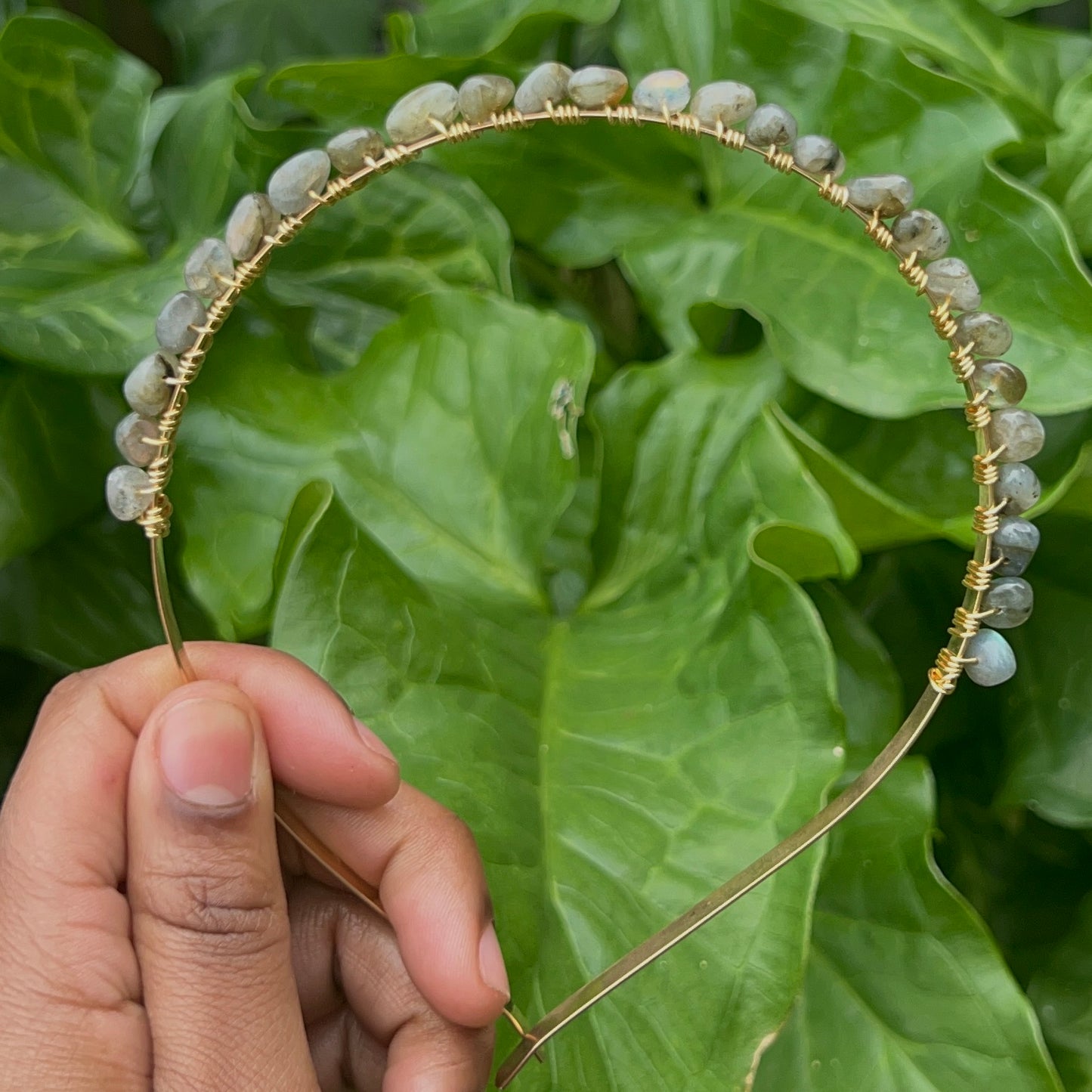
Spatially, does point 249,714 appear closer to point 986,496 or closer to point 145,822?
point 145,822

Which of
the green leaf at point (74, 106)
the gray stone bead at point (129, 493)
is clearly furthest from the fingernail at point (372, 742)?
the green leaf at point (74, 106)

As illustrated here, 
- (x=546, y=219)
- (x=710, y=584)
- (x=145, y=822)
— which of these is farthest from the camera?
(x=546, y=219)

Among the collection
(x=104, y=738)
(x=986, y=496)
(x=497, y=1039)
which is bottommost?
(x=497, y=1039)

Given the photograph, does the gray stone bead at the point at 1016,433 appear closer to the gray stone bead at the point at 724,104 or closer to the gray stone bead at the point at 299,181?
the gray stone bead at the point at 724,104

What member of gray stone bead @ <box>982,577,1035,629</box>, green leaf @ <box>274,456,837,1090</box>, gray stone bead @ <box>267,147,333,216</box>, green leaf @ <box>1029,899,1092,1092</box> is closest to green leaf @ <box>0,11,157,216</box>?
gray stone bead @ <box>267,147,333,216</box>

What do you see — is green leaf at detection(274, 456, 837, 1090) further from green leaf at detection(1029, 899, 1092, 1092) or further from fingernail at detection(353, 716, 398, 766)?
green leaf at detection(1029, 899, 1092, 1092)

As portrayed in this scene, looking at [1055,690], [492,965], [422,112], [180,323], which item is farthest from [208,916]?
[1055,690]

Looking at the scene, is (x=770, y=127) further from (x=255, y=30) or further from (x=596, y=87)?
(x=255, y=30)

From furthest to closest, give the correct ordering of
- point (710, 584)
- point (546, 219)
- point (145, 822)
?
point (546, 219) → point (710, 584) → point (145, 822)

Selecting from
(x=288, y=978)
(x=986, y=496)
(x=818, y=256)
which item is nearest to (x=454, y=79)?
(x=818, y=256)
